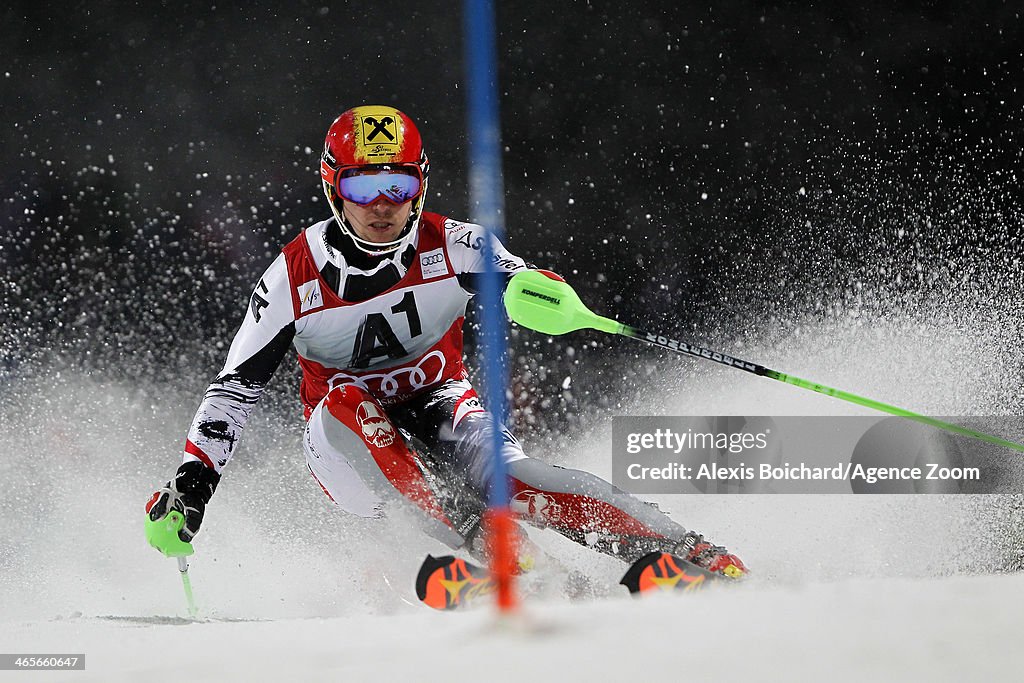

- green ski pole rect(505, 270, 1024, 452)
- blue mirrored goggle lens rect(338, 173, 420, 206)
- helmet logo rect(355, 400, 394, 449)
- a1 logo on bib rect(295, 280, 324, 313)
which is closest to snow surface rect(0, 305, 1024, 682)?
helmet logo rect(355, 400, 394, 449)

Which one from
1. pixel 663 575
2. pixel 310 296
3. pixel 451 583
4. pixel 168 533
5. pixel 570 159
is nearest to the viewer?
pixel 663 575

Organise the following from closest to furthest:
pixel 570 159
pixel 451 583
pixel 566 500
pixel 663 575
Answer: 1. pixel 663 575
2. pixel 451 583
3. pixel 566 500
4. pixel 570 159

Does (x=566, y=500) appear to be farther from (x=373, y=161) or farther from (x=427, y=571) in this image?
(x=373, y=161)

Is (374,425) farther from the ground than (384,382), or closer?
closer

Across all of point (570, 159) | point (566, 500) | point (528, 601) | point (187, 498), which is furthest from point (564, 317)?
point (570, 159)

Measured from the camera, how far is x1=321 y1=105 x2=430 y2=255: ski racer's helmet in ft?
8.70

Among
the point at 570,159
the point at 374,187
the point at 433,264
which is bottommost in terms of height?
the point at 433,264

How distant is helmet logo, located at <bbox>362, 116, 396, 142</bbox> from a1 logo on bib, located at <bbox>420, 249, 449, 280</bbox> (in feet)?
1.15

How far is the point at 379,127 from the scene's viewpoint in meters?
2.67

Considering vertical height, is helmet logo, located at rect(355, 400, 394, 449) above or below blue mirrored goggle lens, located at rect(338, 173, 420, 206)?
below

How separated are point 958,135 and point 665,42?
62.5 inches

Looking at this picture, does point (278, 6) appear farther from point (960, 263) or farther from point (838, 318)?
point (960, 263)

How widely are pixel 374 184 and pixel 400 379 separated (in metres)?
0.60

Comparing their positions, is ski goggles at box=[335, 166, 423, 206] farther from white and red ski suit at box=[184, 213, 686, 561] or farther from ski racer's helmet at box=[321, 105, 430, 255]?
white and red ski suit at box=[184, 213, 686, 561]
